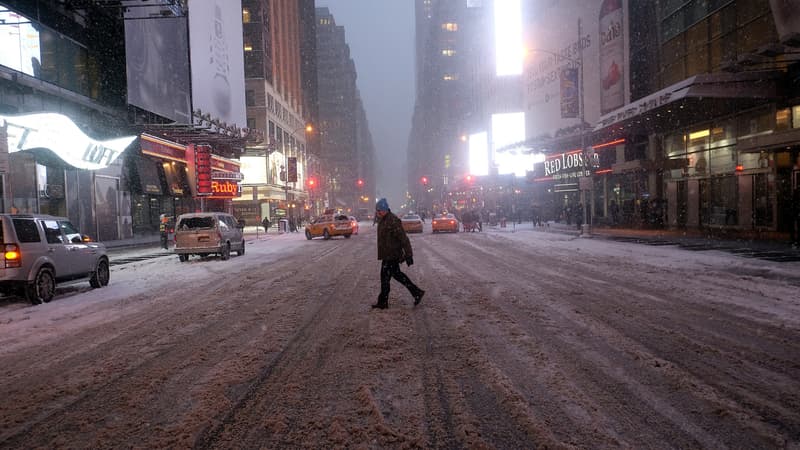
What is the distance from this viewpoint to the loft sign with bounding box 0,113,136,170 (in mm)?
20547

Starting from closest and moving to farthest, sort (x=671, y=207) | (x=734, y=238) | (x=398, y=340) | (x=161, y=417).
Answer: (x=161, y=417) → (x=398, y=340) → (x=734, y=238) → (x=671, y=207)

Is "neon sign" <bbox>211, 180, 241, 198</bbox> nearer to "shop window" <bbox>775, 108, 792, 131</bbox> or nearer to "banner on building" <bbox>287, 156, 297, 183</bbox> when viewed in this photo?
"banner on building" <bbox>287, 156, 297, 183</bbox>

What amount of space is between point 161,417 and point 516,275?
944 centimetres

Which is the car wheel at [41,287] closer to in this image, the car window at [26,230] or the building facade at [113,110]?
the car window at [26,230]

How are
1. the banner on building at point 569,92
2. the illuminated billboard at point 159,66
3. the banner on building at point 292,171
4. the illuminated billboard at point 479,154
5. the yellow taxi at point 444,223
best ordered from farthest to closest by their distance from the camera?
the illuminated billboard at point 479,154, the banner on building at point 292,171, the yellow taxi at point 444,223, the banner on building at point 569,92, the illuminated billboard at point 159,66

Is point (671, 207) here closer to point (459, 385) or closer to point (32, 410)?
point (459, 385)

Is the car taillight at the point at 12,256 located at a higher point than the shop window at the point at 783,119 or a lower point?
lower

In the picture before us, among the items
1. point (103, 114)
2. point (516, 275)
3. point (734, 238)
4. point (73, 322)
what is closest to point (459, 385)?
point (73, 322)

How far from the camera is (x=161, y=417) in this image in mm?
3939

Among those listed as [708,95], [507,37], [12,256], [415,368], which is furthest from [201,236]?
[507,37]

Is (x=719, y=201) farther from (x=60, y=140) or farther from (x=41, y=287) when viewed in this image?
(x=60, y=140)

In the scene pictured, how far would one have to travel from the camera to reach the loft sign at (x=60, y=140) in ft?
67.4

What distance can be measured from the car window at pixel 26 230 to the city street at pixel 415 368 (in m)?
1.42

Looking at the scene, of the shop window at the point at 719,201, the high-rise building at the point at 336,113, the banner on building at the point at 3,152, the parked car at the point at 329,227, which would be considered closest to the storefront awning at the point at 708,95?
the shop window at the point at 719,201
